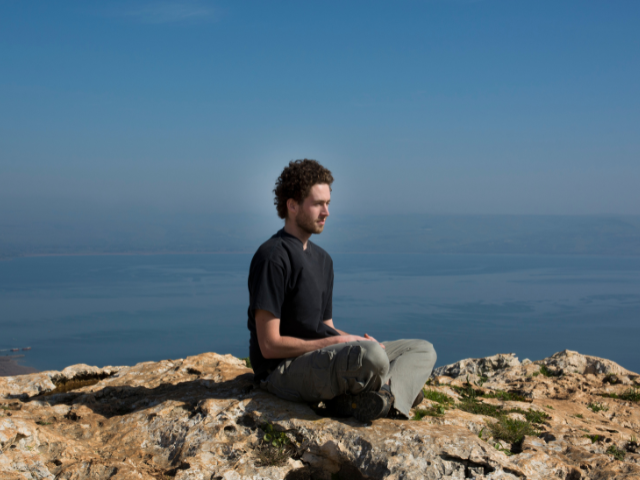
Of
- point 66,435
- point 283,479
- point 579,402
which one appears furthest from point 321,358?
point 579,402

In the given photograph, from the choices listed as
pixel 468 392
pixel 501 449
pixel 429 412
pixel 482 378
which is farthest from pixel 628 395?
pixel 429 412

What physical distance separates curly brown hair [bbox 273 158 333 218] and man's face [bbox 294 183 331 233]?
56 mm

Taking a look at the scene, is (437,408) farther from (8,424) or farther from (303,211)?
(8,424)

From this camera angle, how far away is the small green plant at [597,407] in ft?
24.1

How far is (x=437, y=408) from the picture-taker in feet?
18.5

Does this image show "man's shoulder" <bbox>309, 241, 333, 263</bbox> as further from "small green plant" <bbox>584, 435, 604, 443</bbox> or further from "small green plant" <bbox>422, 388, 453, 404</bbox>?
"small green plant" <bbox>584, 435, 604, 443</bbox>

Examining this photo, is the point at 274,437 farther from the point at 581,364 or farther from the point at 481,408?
the point at 581,364

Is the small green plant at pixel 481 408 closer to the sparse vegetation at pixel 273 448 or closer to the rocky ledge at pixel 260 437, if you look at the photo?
the rocky ledge at pixel 260 437

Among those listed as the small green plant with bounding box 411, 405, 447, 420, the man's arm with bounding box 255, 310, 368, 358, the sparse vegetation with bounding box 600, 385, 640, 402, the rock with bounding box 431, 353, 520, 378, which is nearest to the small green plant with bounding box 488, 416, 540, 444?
the small green plant with bounding box 411, 405, 447, 420

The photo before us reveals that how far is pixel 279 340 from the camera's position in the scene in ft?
14.8

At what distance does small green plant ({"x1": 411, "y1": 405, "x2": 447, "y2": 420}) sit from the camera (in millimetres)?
5239

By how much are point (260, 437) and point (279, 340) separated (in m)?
0.95

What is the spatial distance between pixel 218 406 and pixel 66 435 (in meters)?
1.59

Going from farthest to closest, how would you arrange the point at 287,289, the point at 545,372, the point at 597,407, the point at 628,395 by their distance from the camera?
the point at 545,372, the point at 628,395, the point at 597,407, the point at 287,289
